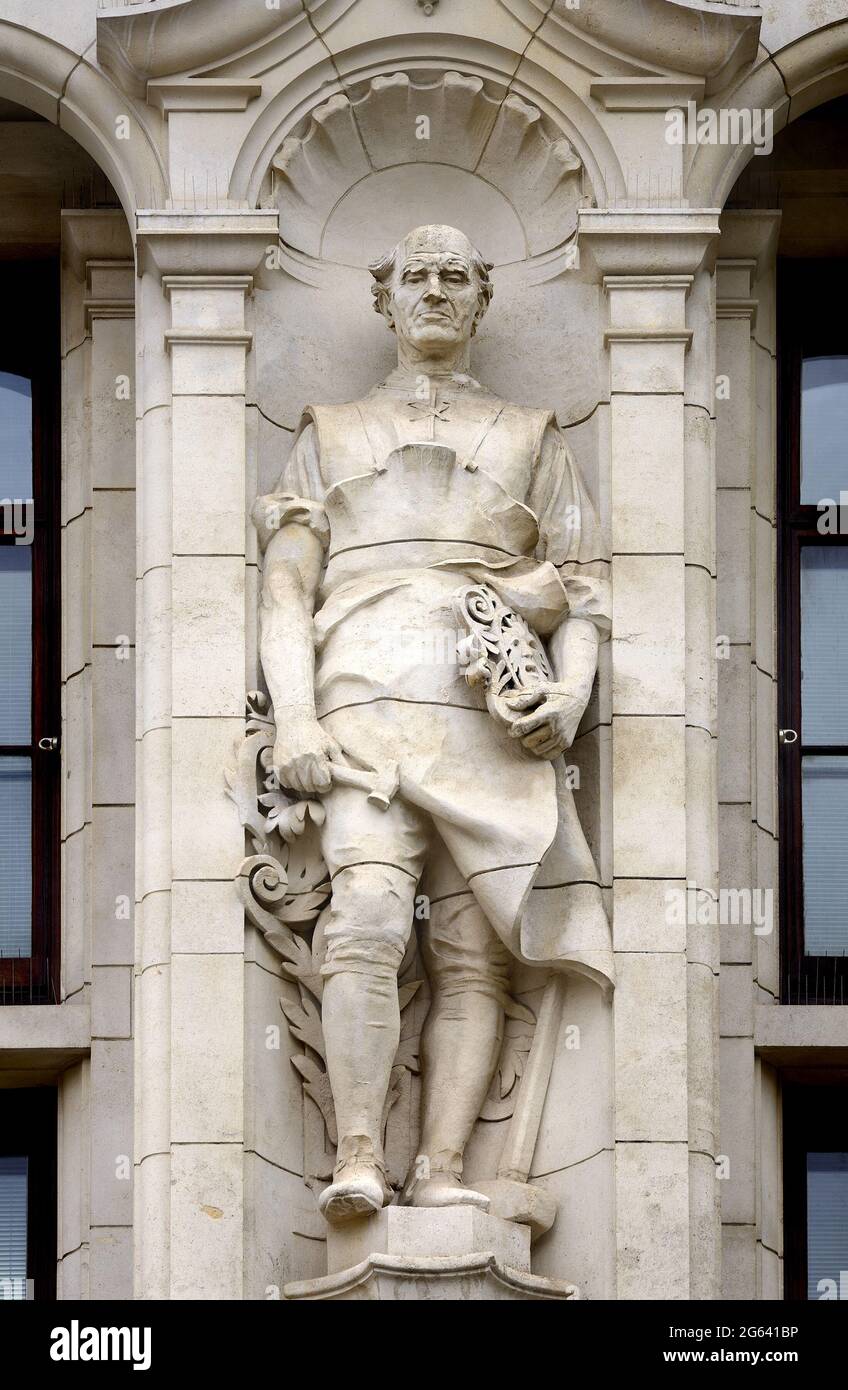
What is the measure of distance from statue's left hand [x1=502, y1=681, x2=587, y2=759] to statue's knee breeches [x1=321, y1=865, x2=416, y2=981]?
0.63 m

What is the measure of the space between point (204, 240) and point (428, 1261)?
3.81 meters

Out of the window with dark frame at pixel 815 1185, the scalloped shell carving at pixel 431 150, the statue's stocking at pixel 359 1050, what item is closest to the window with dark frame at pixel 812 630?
the window with dark frame at pixel 815 1185

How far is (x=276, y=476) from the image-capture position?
15.8 metres

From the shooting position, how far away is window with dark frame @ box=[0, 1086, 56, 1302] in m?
15.9

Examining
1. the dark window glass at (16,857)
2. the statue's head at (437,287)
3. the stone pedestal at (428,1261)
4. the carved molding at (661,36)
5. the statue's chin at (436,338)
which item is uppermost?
the carved molding at (661,36)

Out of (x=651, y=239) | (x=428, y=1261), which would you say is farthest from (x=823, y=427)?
(x=428, y=1261)

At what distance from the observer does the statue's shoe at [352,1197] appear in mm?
14492

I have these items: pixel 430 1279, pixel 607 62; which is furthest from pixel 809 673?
pixel 430 1279

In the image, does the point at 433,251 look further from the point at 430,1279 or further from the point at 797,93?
the point at 430,1279

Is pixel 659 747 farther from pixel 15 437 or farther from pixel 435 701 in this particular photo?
pixel 15 437

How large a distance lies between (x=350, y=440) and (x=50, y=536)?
1754 millimetres

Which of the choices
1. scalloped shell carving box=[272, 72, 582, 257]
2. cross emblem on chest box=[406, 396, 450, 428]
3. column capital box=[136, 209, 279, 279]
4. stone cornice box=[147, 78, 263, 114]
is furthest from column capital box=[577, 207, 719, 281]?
stone cornice box=[147, 78, 263, 114]

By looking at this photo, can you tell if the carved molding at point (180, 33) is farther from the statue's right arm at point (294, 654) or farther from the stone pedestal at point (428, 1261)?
the stone pedestal at point (428, 1261)

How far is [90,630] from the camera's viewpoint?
16500 millimetres
